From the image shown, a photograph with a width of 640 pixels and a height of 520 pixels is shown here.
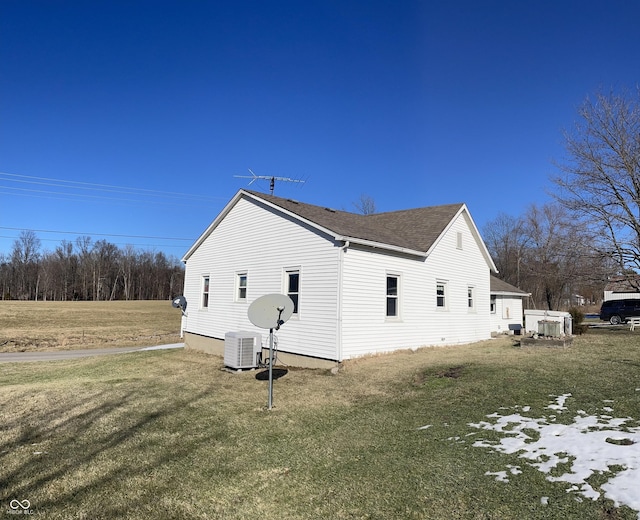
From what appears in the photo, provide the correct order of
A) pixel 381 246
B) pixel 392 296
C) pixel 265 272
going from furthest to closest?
pixel 265 272
pixel 392 296
pixel 381 246

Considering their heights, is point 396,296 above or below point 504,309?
above

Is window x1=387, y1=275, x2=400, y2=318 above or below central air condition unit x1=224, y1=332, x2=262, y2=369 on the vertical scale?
above

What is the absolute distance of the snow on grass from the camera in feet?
12.7

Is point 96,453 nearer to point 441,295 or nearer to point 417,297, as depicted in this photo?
point 417,297

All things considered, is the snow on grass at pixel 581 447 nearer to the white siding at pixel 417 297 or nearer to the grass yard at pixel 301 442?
the grass yard at pixel 301 442

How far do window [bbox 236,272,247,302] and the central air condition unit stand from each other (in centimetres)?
332

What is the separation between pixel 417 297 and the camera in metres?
15.0

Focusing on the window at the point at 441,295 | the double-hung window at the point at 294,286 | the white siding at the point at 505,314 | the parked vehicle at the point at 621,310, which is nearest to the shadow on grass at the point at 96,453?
the double-hung window at the point at 294,286

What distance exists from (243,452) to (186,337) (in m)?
14.9

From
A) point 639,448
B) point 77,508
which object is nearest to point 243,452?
point 77,508

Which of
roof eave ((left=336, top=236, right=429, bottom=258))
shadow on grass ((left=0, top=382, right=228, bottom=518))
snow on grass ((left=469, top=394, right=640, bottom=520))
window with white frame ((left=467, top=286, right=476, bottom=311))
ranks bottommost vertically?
shadow on grass ((left=0, top=382, right=228, bottom=518))

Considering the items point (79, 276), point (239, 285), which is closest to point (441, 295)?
point (239, 285)

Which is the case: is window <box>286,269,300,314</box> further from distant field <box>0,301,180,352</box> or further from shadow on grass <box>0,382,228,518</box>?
distant field <box>0,301,180,352</box>

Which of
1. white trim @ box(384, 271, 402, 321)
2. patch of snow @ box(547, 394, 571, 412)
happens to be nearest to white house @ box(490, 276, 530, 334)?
white trim @ box(384, 271, 402, 321)
